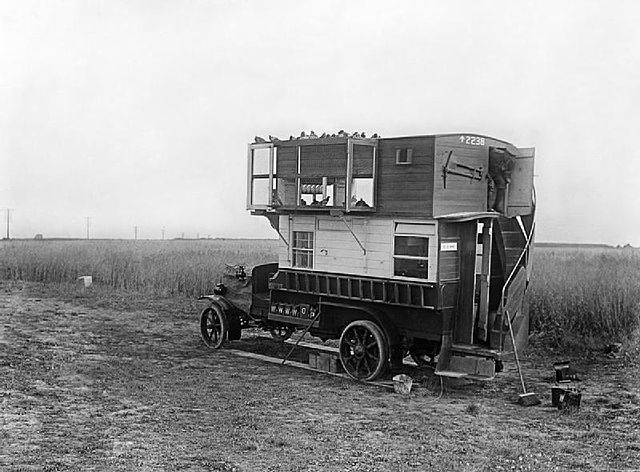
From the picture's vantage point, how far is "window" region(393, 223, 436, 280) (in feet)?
39.9

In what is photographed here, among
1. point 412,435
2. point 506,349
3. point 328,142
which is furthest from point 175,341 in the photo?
point 412,435

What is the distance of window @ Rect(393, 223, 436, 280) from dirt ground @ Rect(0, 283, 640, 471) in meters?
1.85

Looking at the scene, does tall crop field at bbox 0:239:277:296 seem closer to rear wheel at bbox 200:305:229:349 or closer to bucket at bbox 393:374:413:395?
rear wheel at bbox 200:305:229:349

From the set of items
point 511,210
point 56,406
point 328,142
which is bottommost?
point 56,406

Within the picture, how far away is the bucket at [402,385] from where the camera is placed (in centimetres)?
1190

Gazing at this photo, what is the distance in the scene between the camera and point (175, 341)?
17.0 metres

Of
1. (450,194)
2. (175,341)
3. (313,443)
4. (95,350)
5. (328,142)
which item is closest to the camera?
(313,443)

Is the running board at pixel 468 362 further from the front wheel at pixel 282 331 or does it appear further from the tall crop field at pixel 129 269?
the tall crop field at pixel 129 269

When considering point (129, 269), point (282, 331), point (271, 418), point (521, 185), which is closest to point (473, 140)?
point (521, 185)

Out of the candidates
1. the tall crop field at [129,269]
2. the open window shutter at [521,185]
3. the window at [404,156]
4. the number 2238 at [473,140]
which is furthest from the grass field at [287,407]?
the tall crop field at [129,269]

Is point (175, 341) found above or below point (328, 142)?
below

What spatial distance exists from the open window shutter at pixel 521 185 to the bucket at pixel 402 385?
332 centimetres

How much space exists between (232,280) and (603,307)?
24.8 ft

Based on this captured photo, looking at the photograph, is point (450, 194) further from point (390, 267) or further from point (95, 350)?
point (95, 350)
